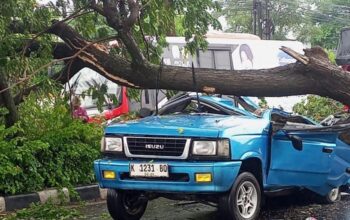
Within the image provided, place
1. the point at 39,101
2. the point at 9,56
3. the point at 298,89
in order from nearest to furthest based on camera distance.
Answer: the point at 298,89 → the point at 9,56 → the point at 39,101

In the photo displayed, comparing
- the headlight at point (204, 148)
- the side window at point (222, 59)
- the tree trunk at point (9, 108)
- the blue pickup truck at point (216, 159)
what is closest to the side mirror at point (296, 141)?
the blue pickup truck at point (216, 159)

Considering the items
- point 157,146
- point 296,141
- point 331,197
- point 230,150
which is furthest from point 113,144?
point 331,197

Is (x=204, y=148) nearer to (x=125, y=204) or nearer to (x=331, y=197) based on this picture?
(x=125, y=204)

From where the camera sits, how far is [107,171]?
236 inches

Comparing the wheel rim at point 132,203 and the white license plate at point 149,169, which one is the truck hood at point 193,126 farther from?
the wheel rim at point 132,203

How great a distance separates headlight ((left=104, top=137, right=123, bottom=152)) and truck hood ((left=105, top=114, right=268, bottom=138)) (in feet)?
0.25

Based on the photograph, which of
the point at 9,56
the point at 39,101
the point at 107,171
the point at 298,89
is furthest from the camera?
the point at 39,101

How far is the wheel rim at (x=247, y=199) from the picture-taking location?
5.98 meters

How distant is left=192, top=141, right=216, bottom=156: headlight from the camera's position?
5.72 meters

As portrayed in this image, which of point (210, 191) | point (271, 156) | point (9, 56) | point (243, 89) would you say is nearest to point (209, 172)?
point (210, 191)

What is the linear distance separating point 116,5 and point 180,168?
107 inches

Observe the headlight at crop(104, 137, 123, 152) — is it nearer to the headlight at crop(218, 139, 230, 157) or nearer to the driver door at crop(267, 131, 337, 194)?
the headlight at crop(218, 139, 230, 157)

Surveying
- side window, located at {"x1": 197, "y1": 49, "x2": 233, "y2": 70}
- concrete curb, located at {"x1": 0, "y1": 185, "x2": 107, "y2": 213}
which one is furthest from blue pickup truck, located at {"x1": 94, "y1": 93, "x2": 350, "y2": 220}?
side window, located at {"x1": 197, "y1": 49, "x2": 233, "y2": 70}

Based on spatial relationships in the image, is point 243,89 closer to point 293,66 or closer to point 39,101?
point 293,66
